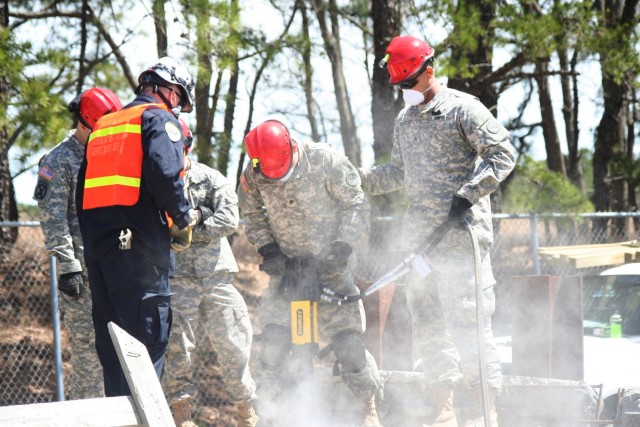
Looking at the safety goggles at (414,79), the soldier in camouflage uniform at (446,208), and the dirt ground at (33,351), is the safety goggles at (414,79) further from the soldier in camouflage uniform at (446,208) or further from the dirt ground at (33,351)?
the dirt ground at (33,351)

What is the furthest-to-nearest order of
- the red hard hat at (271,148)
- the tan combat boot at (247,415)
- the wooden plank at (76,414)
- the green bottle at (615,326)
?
the green bottle at (615,326) < the tan combat boot at (247,415) < the red hard hat at (271,148) < the wooden plank at (76,414)

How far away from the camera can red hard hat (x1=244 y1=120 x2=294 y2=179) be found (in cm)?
488

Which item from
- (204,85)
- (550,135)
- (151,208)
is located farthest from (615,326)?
(550,135)

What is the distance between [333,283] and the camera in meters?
5.16

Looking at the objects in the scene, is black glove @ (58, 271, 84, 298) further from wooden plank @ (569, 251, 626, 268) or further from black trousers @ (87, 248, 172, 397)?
wooden plank @ (569, 251, 626, 268)

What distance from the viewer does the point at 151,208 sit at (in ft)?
13.9

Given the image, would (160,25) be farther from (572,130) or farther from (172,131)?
(572,130)

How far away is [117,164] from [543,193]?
20.4ft

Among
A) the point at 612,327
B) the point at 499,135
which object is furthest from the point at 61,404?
the point at 612,327

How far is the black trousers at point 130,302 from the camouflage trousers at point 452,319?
1.72m

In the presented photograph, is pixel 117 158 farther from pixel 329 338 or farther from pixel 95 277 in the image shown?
pixel 329 338

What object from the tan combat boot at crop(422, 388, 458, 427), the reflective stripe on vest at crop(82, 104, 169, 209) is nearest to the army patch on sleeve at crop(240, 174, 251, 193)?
the reflective stripe on vest at crop(82, 104, 169, 209)

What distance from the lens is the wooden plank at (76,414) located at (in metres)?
2.52

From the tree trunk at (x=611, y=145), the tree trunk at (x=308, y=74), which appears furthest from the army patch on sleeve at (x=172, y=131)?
the tree trunk at (x=611, y=145)
